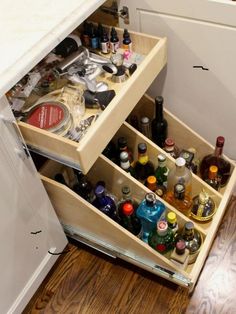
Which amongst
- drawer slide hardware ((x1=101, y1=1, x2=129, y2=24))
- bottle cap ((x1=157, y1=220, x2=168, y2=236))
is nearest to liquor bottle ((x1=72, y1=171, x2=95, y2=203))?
bottle cap ((x1=157, y1=220, x2=168, y2=236))

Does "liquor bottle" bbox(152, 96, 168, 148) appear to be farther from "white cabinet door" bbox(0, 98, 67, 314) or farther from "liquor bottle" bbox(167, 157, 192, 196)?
"white cabinet door" bbox(0, 98, 67, 314)

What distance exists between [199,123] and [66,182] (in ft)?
1.67

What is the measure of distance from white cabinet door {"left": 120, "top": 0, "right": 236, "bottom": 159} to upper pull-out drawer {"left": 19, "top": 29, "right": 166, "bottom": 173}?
6 centimetres

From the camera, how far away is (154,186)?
1.18 m

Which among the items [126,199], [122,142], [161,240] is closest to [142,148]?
[122,142]

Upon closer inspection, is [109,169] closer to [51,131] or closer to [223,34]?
[51,131]

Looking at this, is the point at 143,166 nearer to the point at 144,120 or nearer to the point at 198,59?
the point at 144,120

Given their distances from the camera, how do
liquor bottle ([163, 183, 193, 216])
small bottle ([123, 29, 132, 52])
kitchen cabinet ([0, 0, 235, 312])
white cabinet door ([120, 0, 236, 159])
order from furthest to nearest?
liquor bottle ([163, 183, 193, 216])
small bottle ([123, 29, 132, 52])
white cabinet door ([120, 0, 236, 159])
kitchen cabinet ([0, 0, 235, 312])

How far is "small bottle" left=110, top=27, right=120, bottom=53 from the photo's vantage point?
1.10m

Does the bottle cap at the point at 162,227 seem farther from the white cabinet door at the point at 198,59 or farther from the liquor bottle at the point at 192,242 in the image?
the white cabinet door at the point at 198,59

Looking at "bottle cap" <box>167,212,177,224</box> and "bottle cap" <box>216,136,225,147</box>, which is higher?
"bottle cap" <box>216,136,225,147</box>

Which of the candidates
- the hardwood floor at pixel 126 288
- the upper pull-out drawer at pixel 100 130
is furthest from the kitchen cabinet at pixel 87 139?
the hardwood floor at pixel 126 288

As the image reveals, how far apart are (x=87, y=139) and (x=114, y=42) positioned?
1.39ft

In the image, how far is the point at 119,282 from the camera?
4.22 feet
